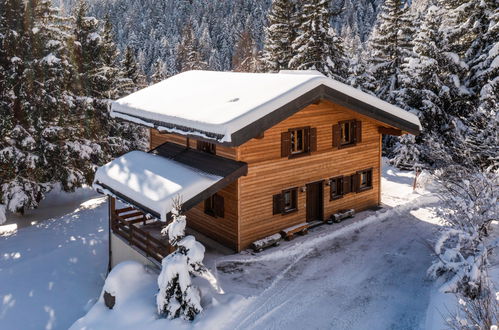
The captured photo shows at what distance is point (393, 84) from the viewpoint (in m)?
34.6

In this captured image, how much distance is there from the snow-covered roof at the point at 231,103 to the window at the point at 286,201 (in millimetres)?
3588

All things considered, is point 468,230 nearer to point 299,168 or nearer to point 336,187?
point 299,168

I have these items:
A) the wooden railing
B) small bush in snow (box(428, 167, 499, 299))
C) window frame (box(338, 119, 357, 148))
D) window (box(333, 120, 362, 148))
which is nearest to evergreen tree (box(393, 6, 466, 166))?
window (box(333, 120, 362, 148))

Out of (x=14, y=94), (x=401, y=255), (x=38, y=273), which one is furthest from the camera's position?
(x=14, y=94)

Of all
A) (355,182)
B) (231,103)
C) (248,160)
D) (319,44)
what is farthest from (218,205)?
(319,44)

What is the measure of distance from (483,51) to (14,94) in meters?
28.0

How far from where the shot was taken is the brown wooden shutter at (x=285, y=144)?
651 inches

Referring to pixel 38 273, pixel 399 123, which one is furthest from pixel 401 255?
pixel 38 273

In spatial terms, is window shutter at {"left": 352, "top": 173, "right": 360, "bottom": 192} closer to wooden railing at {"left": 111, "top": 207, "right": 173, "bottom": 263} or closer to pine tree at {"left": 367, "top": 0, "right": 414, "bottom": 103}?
wooden railing at {"left": 111, "top": 207, "right": 173, "bottom": 263}

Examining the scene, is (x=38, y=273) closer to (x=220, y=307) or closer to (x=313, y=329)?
(x=220, y=307)

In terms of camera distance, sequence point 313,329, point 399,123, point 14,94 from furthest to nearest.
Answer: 1. point 14,94
2. point 399,123
3. point 313,329

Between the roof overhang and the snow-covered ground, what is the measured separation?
2361 mm

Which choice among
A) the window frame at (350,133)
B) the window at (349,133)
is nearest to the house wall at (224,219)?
the window at (349,133)

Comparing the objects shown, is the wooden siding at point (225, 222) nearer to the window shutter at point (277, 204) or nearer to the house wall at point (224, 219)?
the house wall at point (224, 219)
